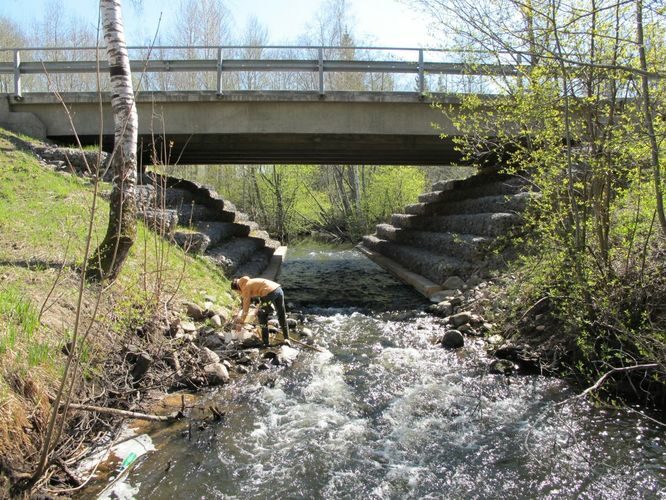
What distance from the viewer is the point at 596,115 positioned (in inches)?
250

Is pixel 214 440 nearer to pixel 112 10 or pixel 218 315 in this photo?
pixel 218 315

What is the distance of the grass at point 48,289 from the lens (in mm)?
4090

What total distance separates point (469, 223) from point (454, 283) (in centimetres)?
233

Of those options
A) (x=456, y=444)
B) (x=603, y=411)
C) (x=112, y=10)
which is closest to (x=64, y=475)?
(x=456, y=444)

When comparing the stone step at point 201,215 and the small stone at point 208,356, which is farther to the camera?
the stone step at point 201,215

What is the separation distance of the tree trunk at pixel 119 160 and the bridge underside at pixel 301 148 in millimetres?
5250

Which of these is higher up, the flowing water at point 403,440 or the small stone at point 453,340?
the small stone at point 453,340

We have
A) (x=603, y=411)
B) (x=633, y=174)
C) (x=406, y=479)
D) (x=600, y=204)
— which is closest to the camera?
(x=406, y=479)

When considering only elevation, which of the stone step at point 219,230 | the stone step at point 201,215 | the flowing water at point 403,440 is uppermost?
the stone step at point 201,215

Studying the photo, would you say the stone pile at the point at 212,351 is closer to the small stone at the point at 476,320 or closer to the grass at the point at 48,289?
the grass at the point at 48,289

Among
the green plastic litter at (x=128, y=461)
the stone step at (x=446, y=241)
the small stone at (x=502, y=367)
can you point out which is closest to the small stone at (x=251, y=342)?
the green plastic litter at (x=128, y=461)

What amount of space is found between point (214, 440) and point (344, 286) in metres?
10.4

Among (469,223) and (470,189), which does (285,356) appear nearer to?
(469,223)

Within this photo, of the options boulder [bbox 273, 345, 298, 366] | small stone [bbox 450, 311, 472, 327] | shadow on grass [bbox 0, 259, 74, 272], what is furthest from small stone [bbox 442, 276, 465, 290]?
shadow on grass [bbox 0, 259, 74, 272]
